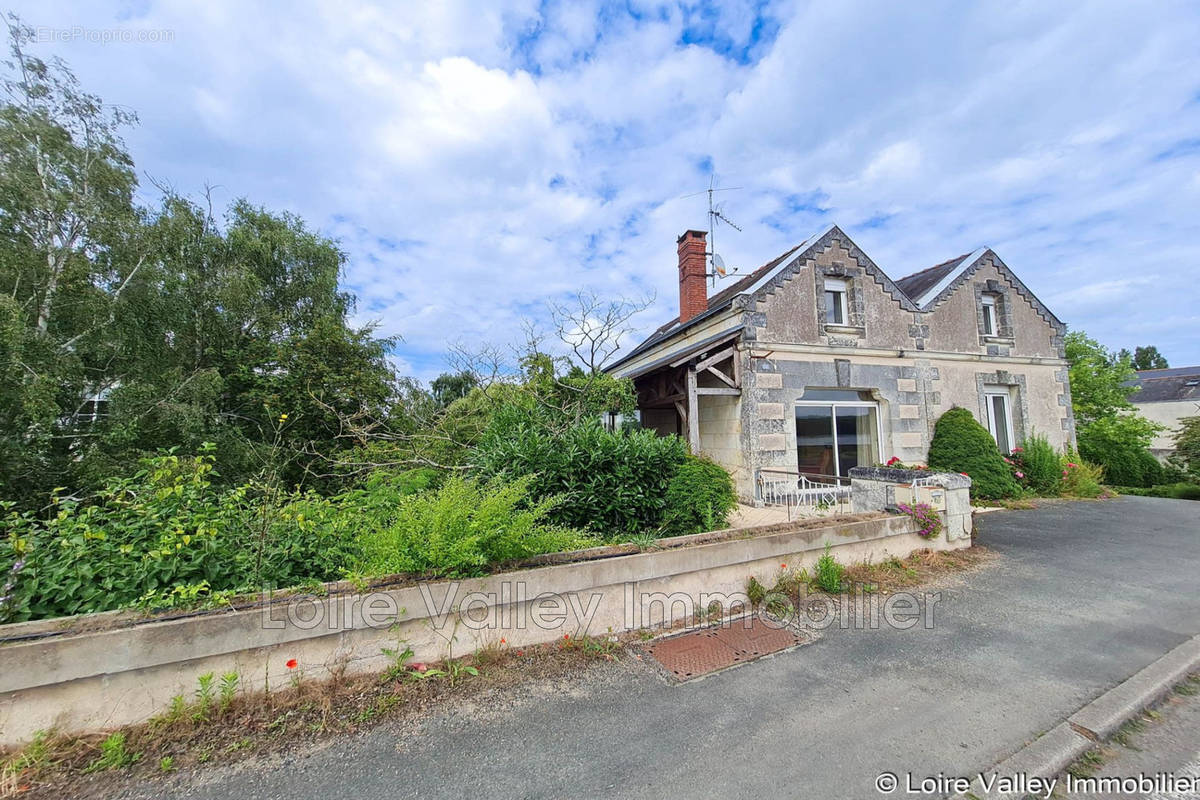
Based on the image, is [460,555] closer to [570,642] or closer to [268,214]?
[570,642]

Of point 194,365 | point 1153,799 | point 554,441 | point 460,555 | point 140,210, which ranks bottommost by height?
point 1153,799

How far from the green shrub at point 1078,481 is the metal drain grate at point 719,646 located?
10.4 m

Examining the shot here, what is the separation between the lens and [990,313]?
10.7m

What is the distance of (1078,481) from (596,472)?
449 inches

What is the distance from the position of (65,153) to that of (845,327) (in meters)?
15.6

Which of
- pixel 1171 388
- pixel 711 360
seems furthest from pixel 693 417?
pixel 1171 388

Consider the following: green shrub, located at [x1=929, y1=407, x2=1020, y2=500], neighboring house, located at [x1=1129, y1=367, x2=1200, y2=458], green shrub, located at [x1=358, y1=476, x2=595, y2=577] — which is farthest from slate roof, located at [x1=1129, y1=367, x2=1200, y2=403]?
green shrub, located at [x1=358, y1=476, x2=595, y2=577]

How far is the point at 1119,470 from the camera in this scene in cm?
1209

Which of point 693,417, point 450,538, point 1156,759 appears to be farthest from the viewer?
point 693,417

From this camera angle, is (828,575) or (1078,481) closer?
(828,575)

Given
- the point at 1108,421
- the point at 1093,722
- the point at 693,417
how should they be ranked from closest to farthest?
1. the point at 1093,722
2. the point at 693,417
3. the point at 1108,421

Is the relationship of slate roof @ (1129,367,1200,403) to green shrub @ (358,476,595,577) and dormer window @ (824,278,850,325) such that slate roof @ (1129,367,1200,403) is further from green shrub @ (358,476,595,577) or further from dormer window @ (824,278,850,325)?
green shrub @ (358,476,595,577)

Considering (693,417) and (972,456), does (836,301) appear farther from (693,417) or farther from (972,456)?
(693,417)

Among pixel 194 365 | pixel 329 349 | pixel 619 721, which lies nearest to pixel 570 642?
pixel 619 721
